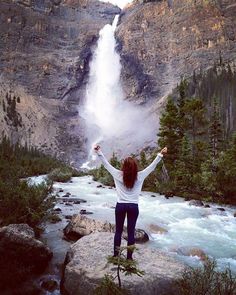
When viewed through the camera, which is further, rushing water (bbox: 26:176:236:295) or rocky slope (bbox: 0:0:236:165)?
rocky slope (bbox: 0:0:236:165)

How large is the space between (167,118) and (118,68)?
326 ft

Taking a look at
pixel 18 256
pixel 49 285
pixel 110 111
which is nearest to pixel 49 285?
pixel 49 285

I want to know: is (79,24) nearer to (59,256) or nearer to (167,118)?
(167,118)

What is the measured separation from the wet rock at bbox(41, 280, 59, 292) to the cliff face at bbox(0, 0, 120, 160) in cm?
9459

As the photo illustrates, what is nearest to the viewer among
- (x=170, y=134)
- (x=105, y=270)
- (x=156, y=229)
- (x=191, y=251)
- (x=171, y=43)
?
(x=105, y=270)

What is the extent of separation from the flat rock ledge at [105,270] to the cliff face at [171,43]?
108 metres

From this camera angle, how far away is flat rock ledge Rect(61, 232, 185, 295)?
25.8ft

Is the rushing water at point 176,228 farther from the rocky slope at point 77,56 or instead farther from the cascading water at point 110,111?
the rocky slope at point 77,56

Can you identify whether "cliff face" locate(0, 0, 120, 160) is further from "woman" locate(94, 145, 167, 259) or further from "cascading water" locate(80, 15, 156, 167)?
"woman" locate(94, 145, 167, 259)

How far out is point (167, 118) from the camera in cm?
3428

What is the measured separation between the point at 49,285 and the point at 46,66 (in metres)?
126

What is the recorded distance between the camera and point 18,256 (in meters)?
9.84

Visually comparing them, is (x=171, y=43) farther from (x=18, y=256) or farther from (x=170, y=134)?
(x=18, y=256)

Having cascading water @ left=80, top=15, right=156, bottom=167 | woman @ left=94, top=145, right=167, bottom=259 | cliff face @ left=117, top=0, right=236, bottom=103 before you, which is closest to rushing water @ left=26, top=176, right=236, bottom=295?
woman @ left=94, top=145, right=167, bottom=259
